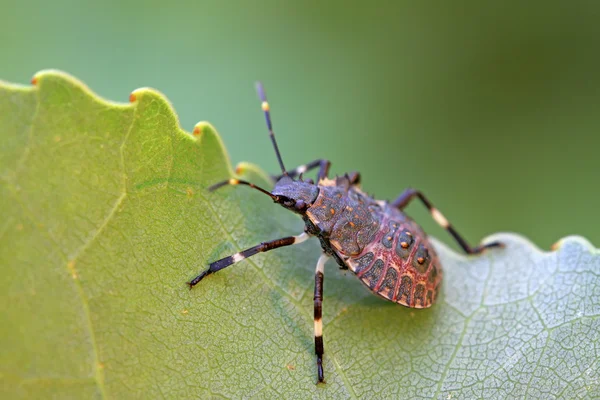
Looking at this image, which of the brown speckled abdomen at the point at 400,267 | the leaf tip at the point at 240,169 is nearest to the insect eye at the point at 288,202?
the leaf tip at the point at 240,169

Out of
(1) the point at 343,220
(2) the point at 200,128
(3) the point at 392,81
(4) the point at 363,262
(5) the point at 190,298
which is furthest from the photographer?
(3) the point at 392,81

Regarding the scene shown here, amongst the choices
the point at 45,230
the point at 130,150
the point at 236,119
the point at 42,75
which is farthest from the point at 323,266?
the point at 236,119

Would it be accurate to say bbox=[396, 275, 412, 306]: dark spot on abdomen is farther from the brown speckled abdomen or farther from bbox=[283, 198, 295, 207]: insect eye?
bbox=[283, 198, 295, 207]: insect eye

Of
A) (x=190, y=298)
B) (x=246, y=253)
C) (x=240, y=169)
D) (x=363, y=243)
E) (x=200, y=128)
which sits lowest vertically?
(x=363, y=243)

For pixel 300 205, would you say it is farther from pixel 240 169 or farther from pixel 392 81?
pixel 392 81

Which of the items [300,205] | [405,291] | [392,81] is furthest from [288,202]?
[392,81]

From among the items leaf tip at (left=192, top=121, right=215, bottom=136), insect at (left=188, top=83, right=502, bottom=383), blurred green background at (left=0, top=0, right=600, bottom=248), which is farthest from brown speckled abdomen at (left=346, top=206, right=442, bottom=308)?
blurred green background at (left=0, top=0, right=600, bottom=248)

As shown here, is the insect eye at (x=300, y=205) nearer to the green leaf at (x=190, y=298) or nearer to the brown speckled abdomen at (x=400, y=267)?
the green leaf at (x=190, y=298)

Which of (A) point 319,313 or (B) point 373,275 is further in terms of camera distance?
(B) point 373,275
